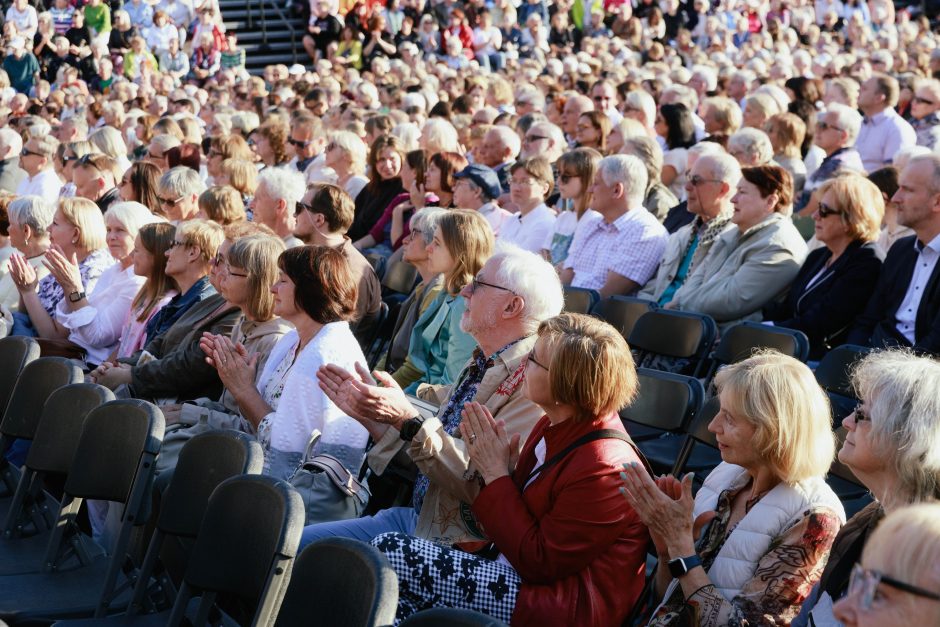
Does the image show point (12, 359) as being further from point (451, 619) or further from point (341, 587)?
point (451, 619)

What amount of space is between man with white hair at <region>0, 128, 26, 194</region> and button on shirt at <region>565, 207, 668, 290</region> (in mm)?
6697

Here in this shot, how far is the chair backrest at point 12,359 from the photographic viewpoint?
4.76 metres

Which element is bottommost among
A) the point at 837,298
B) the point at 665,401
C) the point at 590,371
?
Result: the point at 665,401

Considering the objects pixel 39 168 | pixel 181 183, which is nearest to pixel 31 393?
pixel 181 183

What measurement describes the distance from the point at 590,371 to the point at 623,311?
2738 mm

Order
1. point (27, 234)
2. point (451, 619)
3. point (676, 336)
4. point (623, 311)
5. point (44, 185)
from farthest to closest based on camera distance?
point (44, 185), point (27, 234), point (623, 311), point (676, 336), point (451, 619)

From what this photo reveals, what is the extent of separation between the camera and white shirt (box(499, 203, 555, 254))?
24.3 ft

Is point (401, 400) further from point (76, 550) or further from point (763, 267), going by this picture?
point (763, 267)

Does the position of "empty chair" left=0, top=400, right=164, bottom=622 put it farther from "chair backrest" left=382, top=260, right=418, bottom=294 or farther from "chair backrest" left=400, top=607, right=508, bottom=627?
"chair backrest" left=382, top=260, right=418, bottom=294

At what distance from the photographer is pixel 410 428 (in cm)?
351

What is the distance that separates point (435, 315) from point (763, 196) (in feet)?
6.20

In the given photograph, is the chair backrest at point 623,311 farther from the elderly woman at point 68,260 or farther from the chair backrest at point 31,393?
the elderly woman at point 68,260

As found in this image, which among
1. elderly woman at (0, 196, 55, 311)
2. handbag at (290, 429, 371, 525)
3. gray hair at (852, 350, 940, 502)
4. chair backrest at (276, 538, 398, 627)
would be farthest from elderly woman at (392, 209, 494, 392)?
elderly woman at (0, 196, 55, 311)

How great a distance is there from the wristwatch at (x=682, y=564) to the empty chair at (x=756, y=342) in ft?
6.70
